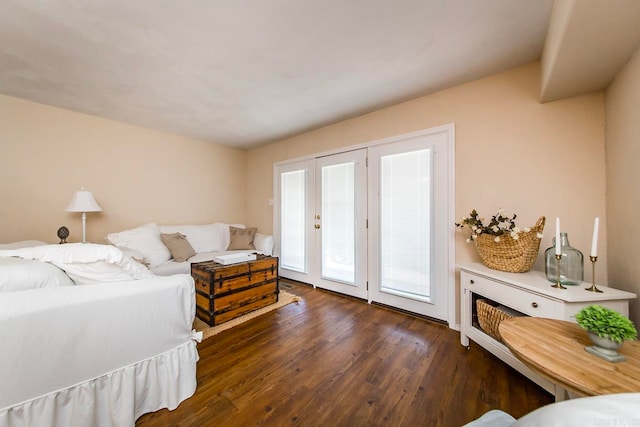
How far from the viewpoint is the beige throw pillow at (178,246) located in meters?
2.85

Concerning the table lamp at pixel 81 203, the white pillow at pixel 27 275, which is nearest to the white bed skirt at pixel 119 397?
the white pillow at pixel 27 275

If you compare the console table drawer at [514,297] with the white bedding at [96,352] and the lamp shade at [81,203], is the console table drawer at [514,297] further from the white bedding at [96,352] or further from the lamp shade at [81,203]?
the lamp shade at [81,203]

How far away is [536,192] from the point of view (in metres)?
1.81

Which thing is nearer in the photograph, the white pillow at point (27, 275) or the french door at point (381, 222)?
the white pillow at point (27, 275)

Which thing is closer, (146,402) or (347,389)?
(146,402)

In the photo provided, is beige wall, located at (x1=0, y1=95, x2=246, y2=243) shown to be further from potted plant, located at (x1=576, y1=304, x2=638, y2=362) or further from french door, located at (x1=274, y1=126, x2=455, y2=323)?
potted plant, located at (x1=576, y1=304, x2=638, y2=362)

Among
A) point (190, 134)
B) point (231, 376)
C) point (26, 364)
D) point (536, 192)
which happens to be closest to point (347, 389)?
point (231, 376)

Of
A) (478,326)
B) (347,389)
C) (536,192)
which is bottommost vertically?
(347,389)

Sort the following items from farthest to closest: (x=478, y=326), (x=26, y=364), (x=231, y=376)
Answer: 1. (x=478, y=326)
2. (x=231, y=376)
3. (x=26, y=364)

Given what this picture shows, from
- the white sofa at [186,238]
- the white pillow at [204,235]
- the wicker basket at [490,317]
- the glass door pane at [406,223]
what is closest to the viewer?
the wicker basket at [490,317]

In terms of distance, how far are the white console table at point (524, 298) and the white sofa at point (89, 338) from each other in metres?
2.03

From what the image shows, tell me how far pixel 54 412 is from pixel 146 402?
371 millimetres

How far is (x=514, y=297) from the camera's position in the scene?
58.0 inches

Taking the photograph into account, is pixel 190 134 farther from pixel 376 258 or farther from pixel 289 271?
pixel 376 258
